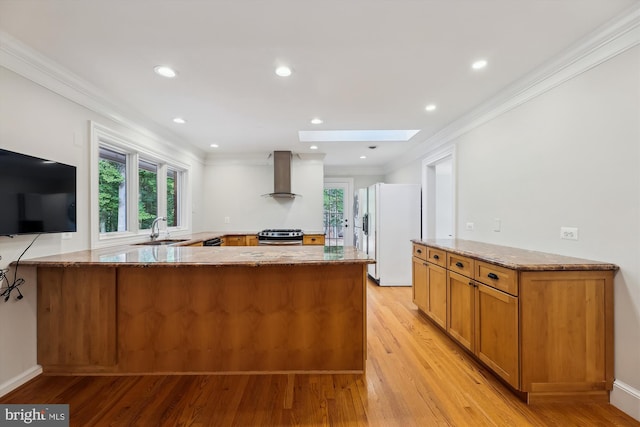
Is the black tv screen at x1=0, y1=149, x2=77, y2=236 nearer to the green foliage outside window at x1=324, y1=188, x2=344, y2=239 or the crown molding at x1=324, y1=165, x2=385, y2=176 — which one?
the crown molding at x1=324, y1=165, x2=385, y2=176

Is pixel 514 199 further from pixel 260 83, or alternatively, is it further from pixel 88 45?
pixel 88 45

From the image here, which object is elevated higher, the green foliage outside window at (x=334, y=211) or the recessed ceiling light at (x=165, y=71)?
the recessed ceiling light at (x=165, y=71)

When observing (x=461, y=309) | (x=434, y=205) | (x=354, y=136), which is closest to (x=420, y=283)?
(x=461, y=309)

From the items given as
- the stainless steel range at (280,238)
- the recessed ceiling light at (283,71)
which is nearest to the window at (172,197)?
the stainless steel range at (280,238)

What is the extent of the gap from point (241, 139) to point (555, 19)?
3782mm

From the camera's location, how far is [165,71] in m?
2.31

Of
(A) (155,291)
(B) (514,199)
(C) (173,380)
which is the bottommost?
(C) (173,380)

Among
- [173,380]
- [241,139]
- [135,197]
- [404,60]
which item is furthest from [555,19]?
[135,197]

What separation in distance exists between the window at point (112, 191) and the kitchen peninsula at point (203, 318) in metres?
0.96

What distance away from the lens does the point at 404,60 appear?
7.11 feet

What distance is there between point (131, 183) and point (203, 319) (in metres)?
2.14

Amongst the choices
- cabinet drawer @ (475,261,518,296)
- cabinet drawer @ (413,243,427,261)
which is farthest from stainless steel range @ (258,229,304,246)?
cabinet drawer @ (475,261,518,296)

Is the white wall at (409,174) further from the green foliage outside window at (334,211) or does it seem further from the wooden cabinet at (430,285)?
→ the wooden cabinet at (430,285)

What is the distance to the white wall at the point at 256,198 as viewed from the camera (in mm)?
5508
